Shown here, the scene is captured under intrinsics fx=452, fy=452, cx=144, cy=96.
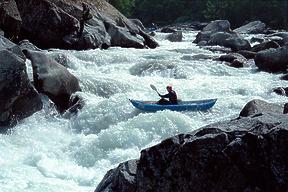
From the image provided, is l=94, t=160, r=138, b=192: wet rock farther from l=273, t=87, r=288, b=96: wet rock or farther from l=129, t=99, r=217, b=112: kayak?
l=273, t=87, r=288, b=96: wet rock

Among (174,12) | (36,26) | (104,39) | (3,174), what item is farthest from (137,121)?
(174,12)

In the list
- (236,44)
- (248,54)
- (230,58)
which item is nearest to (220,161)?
(230,58)

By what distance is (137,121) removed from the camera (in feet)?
28.7

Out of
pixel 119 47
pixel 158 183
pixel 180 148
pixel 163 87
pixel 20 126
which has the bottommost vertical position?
pixel 119 47

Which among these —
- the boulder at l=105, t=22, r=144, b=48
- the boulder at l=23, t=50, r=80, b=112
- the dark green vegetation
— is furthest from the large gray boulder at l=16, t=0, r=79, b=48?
the dark green vegetation

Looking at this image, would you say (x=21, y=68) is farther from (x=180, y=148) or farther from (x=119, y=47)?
(x=119, y=47)

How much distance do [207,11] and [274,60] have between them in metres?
41.5

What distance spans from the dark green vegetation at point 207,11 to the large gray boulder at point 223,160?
33.4 m

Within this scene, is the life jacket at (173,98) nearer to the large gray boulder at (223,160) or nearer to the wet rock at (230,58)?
the large gray boulder at (223,160)

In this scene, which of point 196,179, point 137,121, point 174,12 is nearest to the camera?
point 196,179

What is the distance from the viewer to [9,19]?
13.7 meters

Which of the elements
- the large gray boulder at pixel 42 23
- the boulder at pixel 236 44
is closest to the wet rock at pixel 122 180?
the large gray boulder at pixel 42 23

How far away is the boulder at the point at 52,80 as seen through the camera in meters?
9.85

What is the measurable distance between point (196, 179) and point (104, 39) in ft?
48.6
